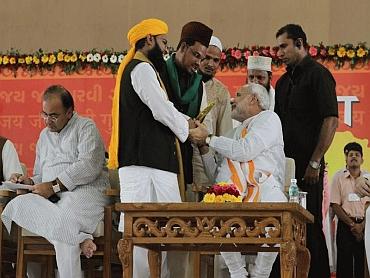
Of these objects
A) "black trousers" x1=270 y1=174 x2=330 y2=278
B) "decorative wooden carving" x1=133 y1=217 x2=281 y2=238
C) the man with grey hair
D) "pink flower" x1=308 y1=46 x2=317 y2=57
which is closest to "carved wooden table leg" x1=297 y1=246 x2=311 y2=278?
the man with grey hair

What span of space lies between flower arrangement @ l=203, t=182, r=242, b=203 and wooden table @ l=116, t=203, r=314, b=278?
13 centimetres

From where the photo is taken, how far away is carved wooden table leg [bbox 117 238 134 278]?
15.6ft

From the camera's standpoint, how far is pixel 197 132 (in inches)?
223

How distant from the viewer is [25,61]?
873 centimetres

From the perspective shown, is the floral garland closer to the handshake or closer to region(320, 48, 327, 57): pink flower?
region(320, 48, 327, 57): pink flower

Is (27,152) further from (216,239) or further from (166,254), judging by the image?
(216,239)

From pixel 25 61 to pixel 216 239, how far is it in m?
4.53

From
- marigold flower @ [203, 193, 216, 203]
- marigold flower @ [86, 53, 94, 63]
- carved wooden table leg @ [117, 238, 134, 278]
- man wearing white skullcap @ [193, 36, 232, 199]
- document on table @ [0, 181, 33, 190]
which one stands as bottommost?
carved wooden table leg @ [117, 238, 134, 278]

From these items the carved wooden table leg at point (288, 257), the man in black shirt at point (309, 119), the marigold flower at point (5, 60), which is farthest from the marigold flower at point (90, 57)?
the carved wooden table leg at point (288, 257)

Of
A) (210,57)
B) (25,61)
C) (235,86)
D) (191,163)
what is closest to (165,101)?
(191,163)

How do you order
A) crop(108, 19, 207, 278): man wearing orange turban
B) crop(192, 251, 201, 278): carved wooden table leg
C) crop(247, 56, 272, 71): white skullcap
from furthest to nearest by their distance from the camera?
crop(247, 56, 272, 71): white skullcap < crop(192, 251, 201, 278): carved wooden table leg < crop(108, 19, 207, 278): man wearing orange turban

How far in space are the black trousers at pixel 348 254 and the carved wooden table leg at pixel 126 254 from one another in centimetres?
321

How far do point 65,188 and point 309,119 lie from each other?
171 centimetres

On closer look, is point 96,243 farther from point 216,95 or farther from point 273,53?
point 273,53
